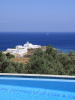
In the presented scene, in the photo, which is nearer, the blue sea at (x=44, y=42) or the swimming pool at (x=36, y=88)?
the swimming pool at (x=36, y=88)

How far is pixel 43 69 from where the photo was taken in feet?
19.1

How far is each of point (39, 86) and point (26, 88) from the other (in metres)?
0.44

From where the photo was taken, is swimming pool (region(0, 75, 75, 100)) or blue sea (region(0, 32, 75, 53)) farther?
blue sea (region(0, 32, 75, 53))

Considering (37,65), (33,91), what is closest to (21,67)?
(37,65)

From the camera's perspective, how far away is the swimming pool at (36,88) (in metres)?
4.10

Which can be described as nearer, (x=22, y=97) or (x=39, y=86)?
(x=22, y=97)

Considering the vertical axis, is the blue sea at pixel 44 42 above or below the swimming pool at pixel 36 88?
above

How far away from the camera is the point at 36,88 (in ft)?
15.0

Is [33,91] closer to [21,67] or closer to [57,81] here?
[57,81]

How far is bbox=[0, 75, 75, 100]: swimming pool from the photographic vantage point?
4098mm

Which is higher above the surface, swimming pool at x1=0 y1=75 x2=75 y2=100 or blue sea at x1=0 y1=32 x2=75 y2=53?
blue sea at x1=0 y1=32 x2=75 y2=53

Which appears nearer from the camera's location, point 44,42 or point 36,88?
point 36,88

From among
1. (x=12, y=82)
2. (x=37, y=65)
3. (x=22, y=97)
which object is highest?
(x=37, y=65)

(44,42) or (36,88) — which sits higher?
(44,42)
